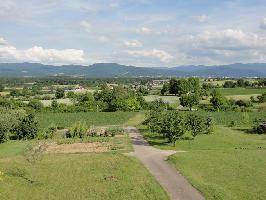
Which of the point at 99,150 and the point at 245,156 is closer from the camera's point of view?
the point at 245,156

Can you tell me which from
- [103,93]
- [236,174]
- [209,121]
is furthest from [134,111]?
[236,174]

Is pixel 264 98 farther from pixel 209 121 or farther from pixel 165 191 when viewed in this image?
pixel 165 191

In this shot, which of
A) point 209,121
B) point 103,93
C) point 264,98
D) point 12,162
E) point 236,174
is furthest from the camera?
point 103,93

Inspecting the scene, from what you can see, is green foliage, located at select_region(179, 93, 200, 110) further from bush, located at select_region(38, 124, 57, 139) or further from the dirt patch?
the dirt patch

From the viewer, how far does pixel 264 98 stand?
135m

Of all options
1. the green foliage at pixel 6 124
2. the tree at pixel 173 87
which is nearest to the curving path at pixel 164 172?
the green foliage at pixel 6 124

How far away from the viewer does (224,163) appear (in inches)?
1875

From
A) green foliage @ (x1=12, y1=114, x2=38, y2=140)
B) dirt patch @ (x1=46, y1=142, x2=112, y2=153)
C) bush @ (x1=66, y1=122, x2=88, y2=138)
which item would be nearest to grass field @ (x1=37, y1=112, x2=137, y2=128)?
green foliage @ (x1=12, y1=114, x2=38, y2=140)

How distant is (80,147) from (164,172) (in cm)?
2173

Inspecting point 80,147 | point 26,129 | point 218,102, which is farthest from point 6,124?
point 218,102

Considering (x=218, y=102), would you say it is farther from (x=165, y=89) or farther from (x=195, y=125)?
(x=195, y=125)

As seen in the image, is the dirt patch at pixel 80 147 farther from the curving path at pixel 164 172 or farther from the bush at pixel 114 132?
the bush at pixel 114 132

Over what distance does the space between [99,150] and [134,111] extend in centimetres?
6055

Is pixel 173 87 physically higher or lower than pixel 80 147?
higher
